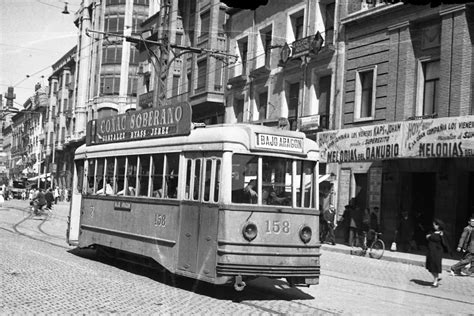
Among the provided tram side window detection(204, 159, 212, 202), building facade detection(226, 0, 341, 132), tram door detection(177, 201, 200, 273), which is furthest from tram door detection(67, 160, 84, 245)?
building facade detection(226, 0, 341, 132)

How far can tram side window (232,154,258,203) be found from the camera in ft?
31.7

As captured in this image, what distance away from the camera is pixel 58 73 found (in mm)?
70375

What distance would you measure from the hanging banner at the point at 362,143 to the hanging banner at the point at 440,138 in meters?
0.51

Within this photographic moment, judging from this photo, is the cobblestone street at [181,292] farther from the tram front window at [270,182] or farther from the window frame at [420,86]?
the window frame at [420,86]

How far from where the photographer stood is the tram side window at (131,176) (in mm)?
12094

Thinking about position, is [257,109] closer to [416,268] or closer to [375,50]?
[375,50]

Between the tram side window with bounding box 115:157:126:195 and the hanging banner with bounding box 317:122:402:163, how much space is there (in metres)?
10.9

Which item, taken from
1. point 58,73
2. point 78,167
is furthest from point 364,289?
point 58,73

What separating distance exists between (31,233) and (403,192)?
13617mm

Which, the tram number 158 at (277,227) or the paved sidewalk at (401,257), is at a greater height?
the tram number 158 at (277,227)

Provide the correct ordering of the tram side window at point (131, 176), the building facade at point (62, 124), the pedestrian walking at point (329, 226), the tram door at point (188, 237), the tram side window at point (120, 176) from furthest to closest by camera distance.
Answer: the building facade at point (62, 124) → the pedestrian walking at point (329, 226) → the tram side window at point (120, 176) → the tram side window at point (131, 176) → the tram door at point (188, 237)

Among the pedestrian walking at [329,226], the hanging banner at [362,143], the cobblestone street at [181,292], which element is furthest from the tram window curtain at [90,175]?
the pedestrian walking at [329,226]

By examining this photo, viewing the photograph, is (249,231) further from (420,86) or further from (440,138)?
(420,86)

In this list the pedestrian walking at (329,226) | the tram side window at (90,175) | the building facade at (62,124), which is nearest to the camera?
the tram side window at (90,175)
